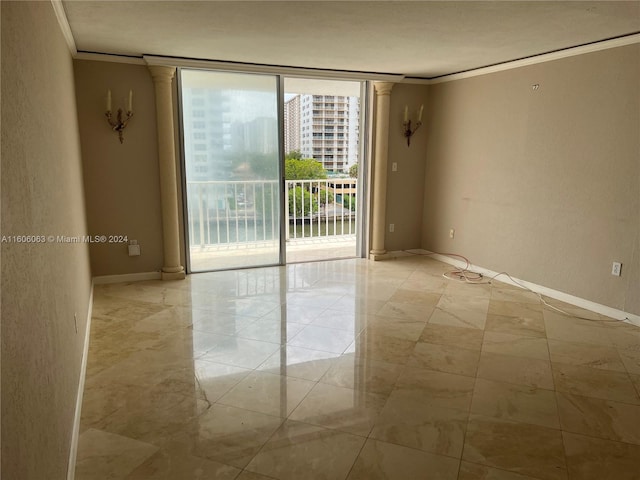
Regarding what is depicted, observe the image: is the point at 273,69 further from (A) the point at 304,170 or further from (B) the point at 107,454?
(B) the point at 107,454

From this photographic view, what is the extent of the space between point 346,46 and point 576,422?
305cm

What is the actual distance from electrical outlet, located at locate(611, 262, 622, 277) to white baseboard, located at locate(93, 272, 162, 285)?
4088mm

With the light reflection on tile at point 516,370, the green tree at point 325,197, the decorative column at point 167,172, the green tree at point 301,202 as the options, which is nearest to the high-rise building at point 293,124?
the green tree at point 301,202

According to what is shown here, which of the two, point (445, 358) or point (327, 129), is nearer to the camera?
point (445, 358)

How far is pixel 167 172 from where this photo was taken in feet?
14.7

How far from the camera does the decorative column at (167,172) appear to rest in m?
4.35

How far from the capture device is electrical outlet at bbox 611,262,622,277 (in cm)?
358

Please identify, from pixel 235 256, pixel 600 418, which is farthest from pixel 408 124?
pixel 600 418

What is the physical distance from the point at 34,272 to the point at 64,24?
2.31 m

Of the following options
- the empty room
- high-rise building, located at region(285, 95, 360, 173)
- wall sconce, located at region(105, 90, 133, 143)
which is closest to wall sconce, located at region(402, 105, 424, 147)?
the empty room

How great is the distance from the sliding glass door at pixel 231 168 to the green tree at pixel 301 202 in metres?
1.23

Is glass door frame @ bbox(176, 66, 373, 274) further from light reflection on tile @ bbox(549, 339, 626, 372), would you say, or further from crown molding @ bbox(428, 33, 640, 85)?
light reflection on tile @ bbox(549, 339, 626, 372)

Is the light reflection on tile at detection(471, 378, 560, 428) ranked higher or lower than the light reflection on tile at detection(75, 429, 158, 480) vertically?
lower

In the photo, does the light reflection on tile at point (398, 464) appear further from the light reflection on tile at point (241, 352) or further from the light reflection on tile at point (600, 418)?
the light reflection on tile at point (241, 352)
